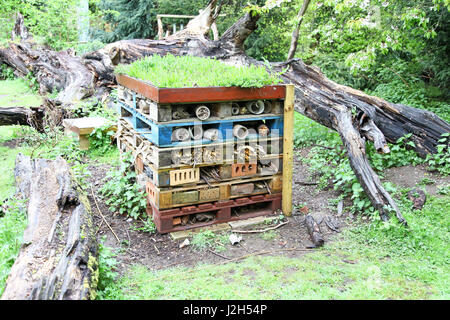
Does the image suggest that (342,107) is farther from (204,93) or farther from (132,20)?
(132,20)

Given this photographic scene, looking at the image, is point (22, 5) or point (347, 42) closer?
point (347, 42)

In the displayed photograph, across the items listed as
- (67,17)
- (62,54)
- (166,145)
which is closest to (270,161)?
(166,145)

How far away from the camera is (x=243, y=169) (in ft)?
16.9

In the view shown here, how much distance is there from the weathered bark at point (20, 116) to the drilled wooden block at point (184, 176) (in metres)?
4.98

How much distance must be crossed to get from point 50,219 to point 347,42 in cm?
1050

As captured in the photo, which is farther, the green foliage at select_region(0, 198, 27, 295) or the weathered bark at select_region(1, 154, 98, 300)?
the green foliage at select_region(0, 198, 27, 295)

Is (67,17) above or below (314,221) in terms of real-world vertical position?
above

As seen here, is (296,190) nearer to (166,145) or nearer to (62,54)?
(166,145)

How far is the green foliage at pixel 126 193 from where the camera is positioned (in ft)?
17.8

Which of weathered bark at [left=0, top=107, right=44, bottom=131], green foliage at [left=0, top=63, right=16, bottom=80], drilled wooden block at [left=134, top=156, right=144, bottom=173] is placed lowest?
drilled wooden block at [left=134, top=156, right=144, bottom=173]

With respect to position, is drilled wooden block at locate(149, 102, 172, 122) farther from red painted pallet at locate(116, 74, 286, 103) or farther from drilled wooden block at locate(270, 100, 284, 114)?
drilled wooden block at locate(270, 100, 284, 114)

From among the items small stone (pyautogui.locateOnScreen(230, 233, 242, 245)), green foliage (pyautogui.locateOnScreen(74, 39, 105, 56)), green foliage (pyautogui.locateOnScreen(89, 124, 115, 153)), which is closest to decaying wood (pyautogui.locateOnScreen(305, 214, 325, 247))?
small stone (pyautogui.locateOnScreen(230, 233, 242, 245))

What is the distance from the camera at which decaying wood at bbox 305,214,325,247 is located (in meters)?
4.66

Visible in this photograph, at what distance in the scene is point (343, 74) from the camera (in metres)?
11.6
